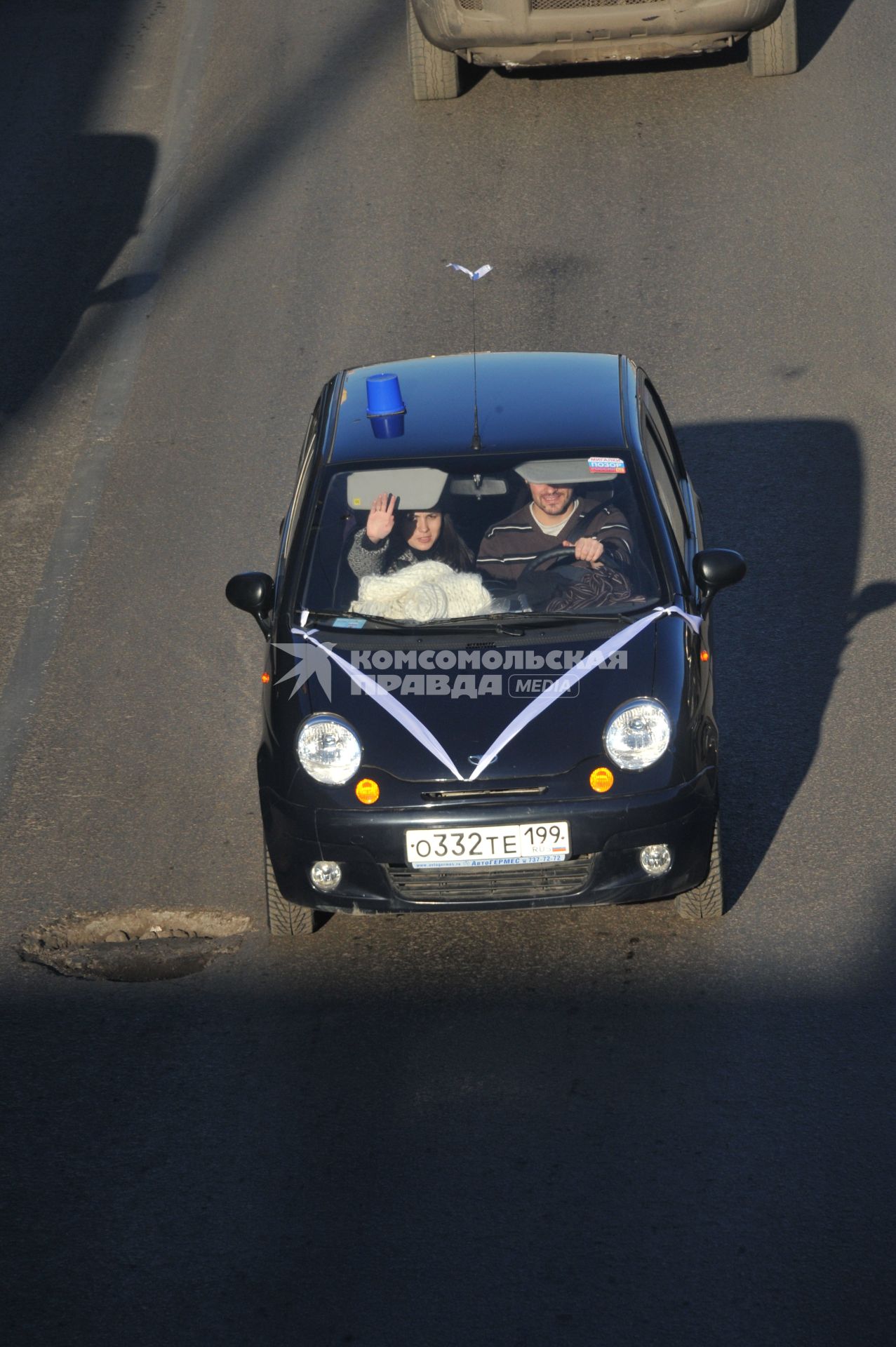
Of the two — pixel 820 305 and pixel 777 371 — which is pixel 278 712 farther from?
pixel 820 305

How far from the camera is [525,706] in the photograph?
5.71 metres

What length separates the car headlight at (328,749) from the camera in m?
5.68

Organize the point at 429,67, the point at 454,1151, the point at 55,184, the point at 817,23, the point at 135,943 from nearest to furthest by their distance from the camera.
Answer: the point at 454,1151, the point at 135,943, the point at 429,67, the point at 55,184, the point at 817,23

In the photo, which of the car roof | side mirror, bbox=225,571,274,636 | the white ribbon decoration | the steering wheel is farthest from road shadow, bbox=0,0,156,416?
the white ribbon decoration

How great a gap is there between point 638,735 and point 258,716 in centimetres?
266

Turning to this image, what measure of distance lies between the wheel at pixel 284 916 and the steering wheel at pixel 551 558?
4.59 ft

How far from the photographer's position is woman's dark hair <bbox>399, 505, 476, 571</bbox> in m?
6.27

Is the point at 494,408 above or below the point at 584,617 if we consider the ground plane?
above

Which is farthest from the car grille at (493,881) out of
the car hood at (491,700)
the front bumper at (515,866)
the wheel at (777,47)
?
the wheel at (777,47)

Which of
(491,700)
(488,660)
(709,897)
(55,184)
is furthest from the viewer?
(55,184)

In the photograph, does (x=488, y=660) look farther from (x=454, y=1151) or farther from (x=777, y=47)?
(x=777, y=47)

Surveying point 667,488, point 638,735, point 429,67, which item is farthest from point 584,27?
point 638,735

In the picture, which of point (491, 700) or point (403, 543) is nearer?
point (491, 700)

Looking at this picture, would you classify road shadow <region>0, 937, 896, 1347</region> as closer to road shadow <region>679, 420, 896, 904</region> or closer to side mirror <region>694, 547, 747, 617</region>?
road shadow <region>679, 420, 896, 904</region>
